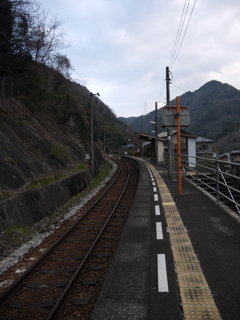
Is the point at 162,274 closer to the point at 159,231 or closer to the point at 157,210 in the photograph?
the point at 159,231

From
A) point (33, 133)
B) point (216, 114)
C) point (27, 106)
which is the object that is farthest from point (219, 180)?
point (216, 114)

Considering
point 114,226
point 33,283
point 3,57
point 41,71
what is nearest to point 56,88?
point 41,71

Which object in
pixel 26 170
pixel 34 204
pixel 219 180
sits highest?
pixel 26 170

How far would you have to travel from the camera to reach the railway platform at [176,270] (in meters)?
3.12

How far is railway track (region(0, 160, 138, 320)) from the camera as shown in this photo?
3.61 metres

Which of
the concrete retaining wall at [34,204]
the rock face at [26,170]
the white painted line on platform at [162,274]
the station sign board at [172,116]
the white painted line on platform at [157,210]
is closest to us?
the white painted line on platform at [162,274]

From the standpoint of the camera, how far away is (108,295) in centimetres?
354

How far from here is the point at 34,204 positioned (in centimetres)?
881

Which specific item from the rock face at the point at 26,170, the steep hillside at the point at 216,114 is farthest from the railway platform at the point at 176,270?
the steep hillside at the point at 216,114

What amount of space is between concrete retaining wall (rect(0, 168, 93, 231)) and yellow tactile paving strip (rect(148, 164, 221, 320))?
13.8 ft

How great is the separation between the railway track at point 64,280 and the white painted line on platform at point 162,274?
96 centimetres

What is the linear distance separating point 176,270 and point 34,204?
600 cm

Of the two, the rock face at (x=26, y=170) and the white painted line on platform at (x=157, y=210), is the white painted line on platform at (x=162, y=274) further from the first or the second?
the rock face at (x=26, y=170)

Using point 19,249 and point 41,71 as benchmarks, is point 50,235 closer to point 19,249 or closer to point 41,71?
point 19,249
